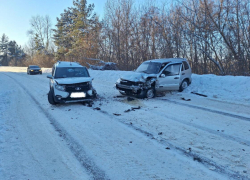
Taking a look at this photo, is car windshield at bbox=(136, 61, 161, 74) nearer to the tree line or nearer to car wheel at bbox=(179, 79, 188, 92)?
car wheel at bbox=(179, 79, 188, 92)

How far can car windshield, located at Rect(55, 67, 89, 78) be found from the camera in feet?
27.8

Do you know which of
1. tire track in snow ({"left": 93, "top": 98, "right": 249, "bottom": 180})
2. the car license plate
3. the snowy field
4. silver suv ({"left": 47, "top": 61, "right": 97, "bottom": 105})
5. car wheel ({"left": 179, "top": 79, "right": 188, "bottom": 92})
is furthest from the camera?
car wheel ({"left": 179, "top": 79, "right": 188, "bottom": 92})

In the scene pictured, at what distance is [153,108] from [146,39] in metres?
19.5

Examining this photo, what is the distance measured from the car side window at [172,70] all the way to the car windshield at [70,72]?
166 inches

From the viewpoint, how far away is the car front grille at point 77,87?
750 centimetres

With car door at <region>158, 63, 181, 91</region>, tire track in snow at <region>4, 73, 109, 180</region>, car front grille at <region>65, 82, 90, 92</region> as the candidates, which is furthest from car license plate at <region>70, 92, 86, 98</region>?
car door at <region>158, 63, 181, 91</region>

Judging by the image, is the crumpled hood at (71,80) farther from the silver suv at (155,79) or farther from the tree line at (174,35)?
the tree line at (174,35)

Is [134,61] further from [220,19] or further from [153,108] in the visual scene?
[153,108]

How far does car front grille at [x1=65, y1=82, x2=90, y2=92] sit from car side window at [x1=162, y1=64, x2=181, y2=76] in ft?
14.0

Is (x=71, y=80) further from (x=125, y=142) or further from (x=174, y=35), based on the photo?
(x=174, y=35)

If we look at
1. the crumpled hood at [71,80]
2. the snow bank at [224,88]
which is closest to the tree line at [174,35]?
the snow bank at [224,88]

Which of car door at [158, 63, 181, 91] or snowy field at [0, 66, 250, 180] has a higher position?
car door at [158, 63, 181, 91]

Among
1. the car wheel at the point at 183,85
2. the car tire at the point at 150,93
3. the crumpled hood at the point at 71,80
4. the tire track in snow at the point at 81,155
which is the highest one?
the crumpled hood at the point at 71,80

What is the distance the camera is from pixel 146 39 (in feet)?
82.3
